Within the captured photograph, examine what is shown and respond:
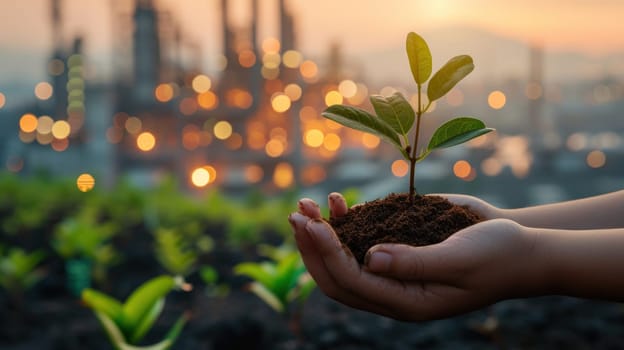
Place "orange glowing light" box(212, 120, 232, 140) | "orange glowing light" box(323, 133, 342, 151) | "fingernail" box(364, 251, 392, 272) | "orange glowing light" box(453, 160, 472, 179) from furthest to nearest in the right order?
1. "orange glowing light" box(323, 133, 342, 151)
2. "orange glowing light" box(212, 120, 232, 140)
3. "orange glowing light" box(453, 160, 472, 179)
4. "fingernail" box(364, 251, 392, 272)

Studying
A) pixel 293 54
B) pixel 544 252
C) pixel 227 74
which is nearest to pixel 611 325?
pixel 544 252

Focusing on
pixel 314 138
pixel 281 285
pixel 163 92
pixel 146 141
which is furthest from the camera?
pixel 314 138

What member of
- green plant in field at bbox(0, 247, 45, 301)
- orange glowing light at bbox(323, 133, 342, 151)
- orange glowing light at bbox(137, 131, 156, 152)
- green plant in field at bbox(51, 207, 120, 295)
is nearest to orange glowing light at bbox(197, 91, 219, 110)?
orange glowing light at bbox(137, 131, 156, 152)

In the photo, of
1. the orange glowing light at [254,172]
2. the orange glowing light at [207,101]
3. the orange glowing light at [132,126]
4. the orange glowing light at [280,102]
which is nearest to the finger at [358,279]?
the orange glowing light at [280,102]

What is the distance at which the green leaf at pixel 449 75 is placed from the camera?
1.04 metres

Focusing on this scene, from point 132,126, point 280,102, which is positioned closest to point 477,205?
point 280,102

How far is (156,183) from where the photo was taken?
363 cm

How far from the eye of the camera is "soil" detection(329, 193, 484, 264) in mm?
997

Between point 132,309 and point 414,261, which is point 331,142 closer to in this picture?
point 132,309

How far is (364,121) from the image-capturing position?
40.3 inches

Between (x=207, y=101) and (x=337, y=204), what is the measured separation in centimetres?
784

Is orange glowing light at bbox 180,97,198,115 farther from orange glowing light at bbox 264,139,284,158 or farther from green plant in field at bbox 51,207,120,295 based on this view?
green plant in field at bbox 51,207,120,295

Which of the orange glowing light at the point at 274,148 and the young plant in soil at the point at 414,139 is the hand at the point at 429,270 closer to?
the young plant in soil at the point at 414,139

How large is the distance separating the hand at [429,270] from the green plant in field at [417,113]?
0.55ft
